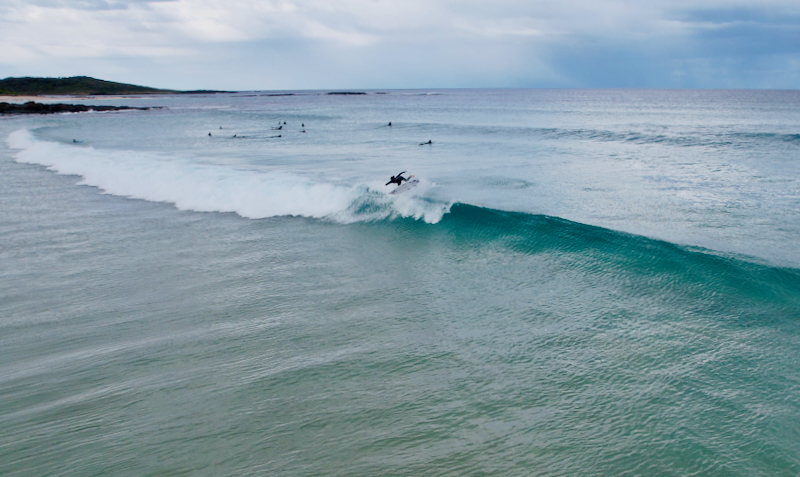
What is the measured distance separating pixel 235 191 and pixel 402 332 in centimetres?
1254

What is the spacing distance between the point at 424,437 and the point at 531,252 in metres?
7.36

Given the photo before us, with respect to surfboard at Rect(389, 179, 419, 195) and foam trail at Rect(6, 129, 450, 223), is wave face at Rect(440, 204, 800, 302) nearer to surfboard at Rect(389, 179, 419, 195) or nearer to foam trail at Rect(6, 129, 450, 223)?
foam trail at Rect(6, 129, 450, 223)

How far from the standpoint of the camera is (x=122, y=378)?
23.7ft

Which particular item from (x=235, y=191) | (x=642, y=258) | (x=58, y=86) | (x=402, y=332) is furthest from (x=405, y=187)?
(x=58, y=86)

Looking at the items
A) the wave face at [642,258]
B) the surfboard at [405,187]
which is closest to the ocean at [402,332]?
the wave face at [642,258]

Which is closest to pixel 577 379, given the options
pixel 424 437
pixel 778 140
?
pixel 424 437

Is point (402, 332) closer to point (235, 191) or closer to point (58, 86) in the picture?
point (235, 191)

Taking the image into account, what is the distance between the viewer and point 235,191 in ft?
61.6

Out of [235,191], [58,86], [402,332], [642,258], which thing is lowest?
[402,332]

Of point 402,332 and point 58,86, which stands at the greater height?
point 58,86

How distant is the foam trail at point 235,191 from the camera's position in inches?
643

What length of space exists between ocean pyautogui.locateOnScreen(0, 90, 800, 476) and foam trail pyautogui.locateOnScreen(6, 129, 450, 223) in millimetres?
138

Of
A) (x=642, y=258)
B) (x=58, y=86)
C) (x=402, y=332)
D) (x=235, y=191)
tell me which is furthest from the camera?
(x=58, y=86)

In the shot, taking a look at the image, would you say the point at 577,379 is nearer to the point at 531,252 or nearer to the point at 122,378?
the point at 531,252
